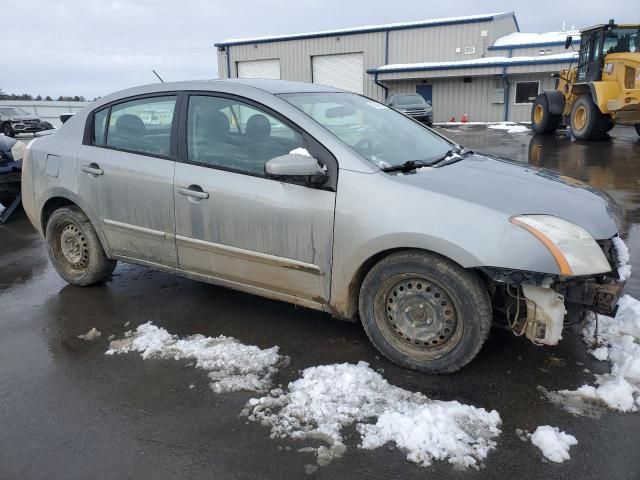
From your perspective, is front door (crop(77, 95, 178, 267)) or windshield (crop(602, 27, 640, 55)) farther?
windshield (crop(602, 27, 640, 55))

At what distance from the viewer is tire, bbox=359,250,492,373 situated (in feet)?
9.24

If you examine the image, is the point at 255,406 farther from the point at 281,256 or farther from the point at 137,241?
the point at 137,241

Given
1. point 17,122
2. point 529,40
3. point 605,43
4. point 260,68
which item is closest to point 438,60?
point 529,40

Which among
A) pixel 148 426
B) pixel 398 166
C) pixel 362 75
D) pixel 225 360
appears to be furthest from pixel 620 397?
pixel 362 75

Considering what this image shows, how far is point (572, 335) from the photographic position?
344 cm

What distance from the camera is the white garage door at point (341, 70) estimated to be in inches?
1171

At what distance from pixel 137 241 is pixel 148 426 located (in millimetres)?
1708

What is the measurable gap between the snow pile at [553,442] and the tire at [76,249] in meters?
3.55

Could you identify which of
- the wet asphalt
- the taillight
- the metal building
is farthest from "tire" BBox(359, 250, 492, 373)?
the metal building

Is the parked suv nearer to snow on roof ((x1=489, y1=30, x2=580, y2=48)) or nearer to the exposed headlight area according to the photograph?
the exposed headlight area

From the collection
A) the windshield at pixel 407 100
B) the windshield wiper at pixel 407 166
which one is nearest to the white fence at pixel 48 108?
the windshield at pixel 407 100

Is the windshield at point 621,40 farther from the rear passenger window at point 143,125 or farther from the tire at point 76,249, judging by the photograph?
the tire at point 76,249

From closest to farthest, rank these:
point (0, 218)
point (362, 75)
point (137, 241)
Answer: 1. point (137, 241)
2. point (0, 218)
3. point (362, 75)

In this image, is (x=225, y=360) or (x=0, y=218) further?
(x=0, y=218)
